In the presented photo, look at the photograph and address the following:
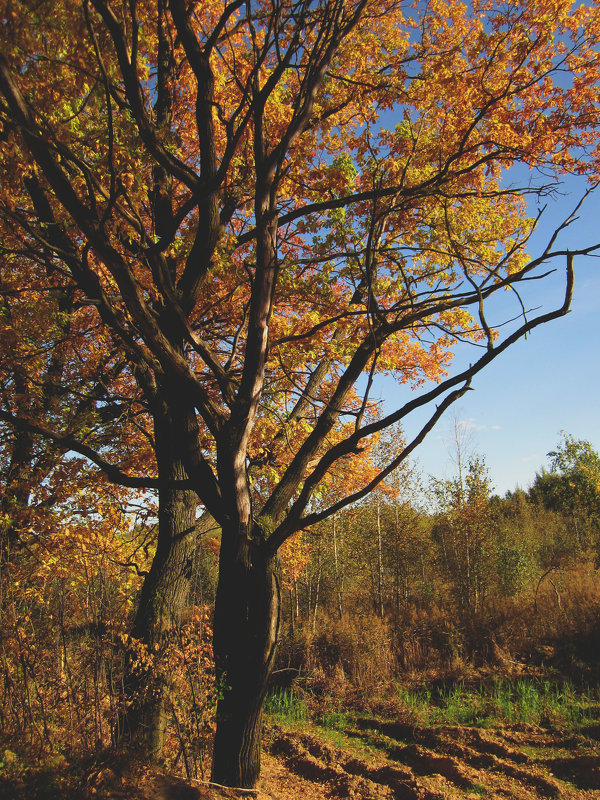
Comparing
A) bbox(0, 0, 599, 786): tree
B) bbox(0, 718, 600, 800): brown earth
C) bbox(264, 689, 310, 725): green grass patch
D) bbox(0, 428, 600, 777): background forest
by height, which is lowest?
bbox(264, 689, 310, 725): green grass patch

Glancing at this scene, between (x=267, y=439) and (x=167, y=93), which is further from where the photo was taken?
(x=267, y=439)

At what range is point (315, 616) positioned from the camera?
58.9ft

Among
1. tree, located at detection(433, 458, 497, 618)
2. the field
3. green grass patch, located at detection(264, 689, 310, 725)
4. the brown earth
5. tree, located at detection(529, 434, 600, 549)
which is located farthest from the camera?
tree, located at detection(529, 434, 600, 549)

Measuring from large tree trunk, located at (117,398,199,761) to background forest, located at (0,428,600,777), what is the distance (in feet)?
0.48

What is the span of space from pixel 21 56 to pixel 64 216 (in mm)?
1588

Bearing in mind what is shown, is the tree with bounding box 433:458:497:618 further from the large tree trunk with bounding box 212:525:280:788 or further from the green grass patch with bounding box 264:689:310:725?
the large tree trunk with bounding box 212:525:280:788

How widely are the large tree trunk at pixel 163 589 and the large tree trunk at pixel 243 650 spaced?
2.86 feet

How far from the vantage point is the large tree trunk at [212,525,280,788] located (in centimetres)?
293

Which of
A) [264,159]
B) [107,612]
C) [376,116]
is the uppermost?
[376,116]

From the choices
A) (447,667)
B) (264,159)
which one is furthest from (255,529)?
(447,667)

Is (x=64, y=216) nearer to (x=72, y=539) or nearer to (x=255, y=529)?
(x=255, y=529)

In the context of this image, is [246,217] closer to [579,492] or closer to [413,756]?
[413,756]

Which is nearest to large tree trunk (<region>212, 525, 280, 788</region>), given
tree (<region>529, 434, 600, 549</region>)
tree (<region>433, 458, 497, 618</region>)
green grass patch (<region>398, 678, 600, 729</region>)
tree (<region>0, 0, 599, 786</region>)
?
tree (<region>0, 0, 599, 786</region>)

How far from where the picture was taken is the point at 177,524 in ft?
16.9
